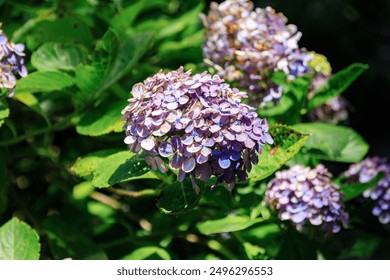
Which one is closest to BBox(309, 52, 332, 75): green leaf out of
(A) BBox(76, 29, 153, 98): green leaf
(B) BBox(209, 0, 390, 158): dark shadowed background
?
(A) BBox(76, 29, 153, 98): green leaf

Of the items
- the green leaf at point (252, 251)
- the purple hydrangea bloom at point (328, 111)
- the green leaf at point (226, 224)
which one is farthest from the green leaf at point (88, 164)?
the purple hydrangea bloom at point (328, 111)

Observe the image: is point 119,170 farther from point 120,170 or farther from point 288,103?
point 288,103

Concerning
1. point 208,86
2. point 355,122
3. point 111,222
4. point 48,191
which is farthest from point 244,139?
point 355,122

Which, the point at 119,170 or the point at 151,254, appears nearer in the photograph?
the point at 119,170

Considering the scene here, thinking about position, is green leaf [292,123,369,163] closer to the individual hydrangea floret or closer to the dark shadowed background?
the individual hydrangea floret

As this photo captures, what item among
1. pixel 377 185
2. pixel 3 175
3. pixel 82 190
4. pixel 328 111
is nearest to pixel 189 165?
pixel 3 175
